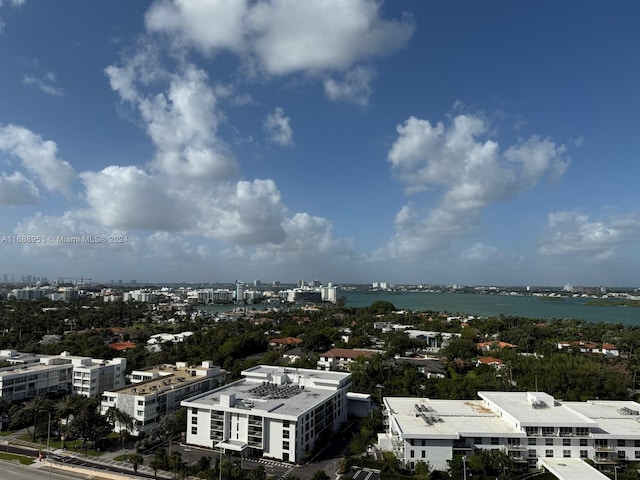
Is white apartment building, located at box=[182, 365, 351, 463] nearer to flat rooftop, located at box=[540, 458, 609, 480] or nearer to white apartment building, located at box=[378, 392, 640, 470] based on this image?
white apartment building, located at box=[378, 392, 640, 470]

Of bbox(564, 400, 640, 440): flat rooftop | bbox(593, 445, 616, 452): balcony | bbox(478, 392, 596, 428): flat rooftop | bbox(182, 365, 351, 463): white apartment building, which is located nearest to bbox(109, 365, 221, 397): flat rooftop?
bbox(182, 365, 351, 463): white apartment building

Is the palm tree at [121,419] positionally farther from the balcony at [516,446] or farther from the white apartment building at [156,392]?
the balcony at [516,446]

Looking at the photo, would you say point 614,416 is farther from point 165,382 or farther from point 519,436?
point 165,382

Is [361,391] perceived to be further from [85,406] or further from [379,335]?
[379,335]

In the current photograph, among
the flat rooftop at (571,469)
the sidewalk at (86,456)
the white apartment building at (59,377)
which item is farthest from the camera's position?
the white apartment building at (59,377)

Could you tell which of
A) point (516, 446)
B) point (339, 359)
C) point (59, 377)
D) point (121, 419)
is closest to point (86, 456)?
point (121, 419)

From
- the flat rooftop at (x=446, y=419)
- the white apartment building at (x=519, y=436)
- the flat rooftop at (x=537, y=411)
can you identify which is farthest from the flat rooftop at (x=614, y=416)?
the flat rooftop at (x=446, y=419)
